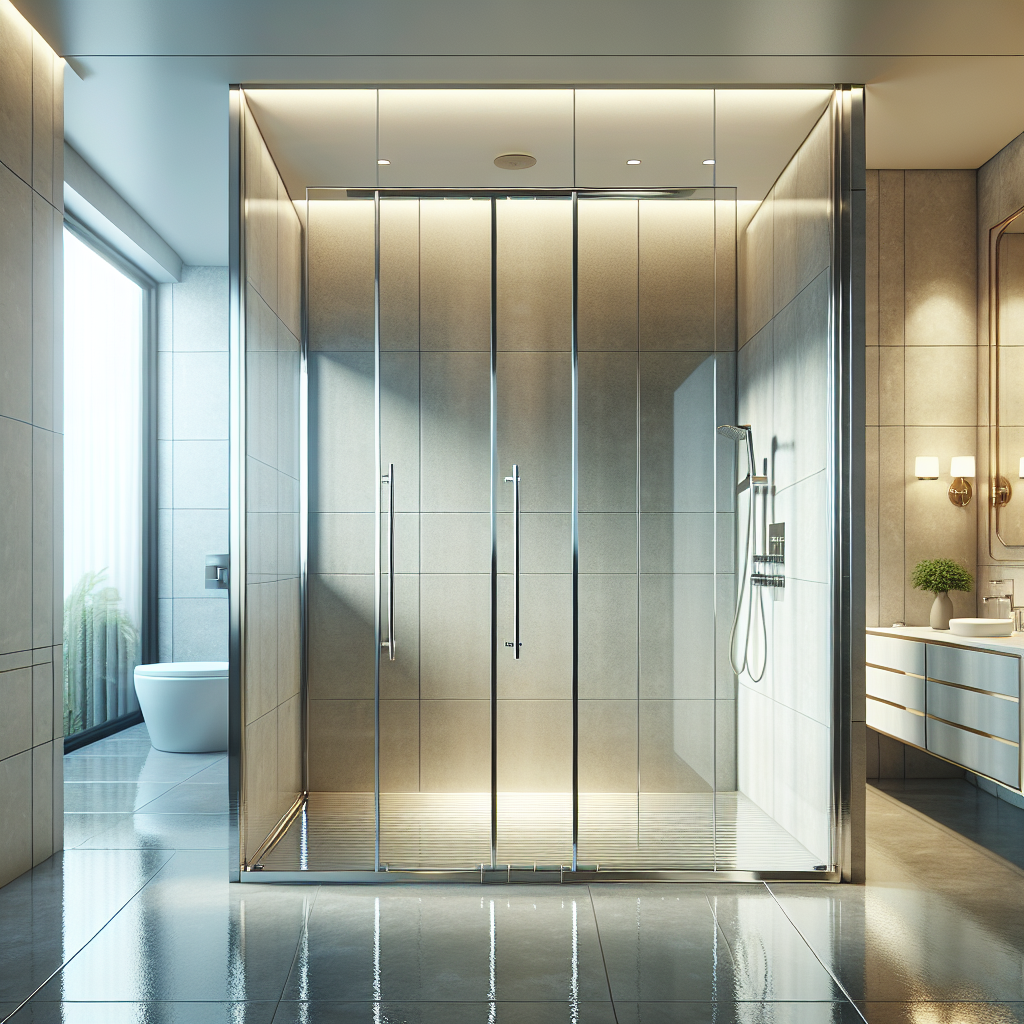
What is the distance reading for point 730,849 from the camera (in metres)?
3.35

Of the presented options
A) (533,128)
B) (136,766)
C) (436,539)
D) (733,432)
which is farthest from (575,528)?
(136,766)

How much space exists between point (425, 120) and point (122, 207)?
2457 mm

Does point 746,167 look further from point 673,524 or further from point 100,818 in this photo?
point 100,818

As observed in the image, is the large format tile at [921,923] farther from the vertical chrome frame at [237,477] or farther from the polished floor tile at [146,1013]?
the vertical chrome frame at [237,477]

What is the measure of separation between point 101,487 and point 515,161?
11.5 feet

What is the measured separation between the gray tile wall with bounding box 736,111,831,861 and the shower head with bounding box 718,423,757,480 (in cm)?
3

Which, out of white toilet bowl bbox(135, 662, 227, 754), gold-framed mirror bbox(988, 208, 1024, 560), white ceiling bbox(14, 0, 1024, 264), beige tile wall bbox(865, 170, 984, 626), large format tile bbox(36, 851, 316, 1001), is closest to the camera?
large format tile bbox(36, 851, 316, 1001)

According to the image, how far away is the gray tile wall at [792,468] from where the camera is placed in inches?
133

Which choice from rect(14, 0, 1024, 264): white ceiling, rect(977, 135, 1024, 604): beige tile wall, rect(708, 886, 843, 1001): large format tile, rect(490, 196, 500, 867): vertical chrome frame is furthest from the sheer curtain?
rect(977, 135, 1024, 604): beige tile wall

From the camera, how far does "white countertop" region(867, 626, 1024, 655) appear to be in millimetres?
3428

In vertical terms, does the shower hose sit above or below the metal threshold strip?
above

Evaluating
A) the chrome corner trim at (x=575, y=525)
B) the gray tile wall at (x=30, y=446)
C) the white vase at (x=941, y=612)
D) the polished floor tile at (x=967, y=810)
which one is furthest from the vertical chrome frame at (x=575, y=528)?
the white vase at (x=941, y=612)

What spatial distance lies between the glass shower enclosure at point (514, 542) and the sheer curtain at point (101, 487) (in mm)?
2631

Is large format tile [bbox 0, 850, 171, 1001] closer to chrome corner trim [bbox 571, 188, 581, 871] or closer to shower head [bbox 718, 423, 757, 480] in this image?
chrome corner trim [bbox 571, 188, 581, 871]
